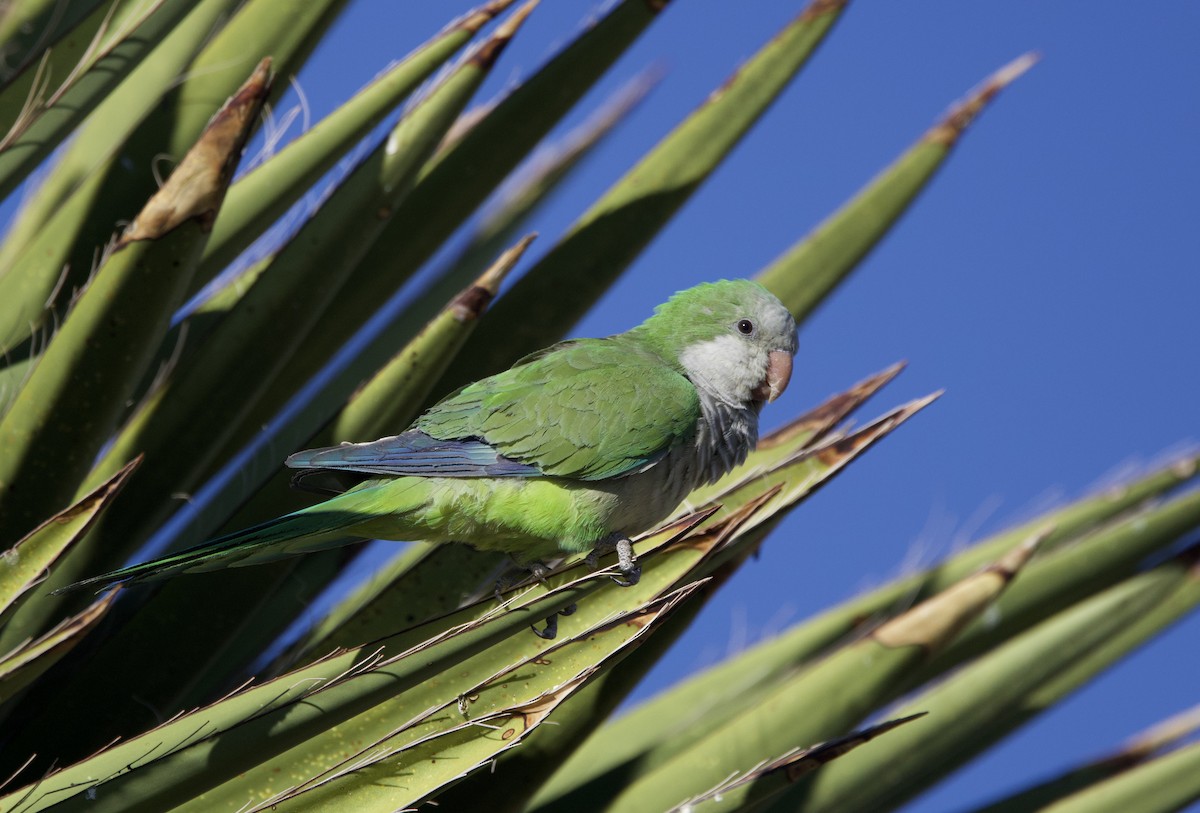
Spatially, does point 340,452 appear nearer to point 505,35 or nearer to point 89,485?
point 89,485

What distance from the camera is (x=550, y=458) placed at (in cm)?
285

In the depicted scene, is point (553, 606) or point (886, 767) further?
point (886, 767)

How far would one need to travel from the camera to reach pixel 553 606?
1.91m

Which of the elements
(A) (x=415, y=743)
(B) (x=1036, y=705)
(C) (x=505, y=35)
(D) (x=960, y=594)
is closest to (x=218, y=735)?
(A) (x=415, y=743)

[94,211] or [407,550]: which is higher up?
[94,211]

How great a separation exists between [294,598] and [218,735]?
1.06 m

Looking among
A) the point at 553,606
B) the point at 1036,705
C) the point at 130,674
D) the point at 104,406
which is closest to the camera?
the point at 553,606

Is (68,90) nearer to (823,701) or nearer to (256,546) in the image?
(256,546)

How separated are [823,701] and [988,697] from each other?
57 centimetres

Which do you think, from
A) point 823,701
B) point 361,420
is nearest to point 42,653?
point 361,420

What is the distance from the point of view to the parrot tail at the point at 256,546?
208 cm

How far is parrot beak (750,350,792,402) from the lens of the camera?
129 inches

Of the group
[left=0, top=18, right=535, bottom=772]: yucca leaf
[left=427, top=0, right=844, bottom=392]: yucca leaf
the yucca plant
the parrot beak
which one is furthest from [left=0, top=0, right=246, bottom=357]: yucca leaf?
the parrot beak

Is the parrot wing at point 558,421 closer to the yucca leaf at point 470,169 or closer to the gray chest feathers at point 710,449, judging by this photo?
the gray chest feathers at point 710,449
